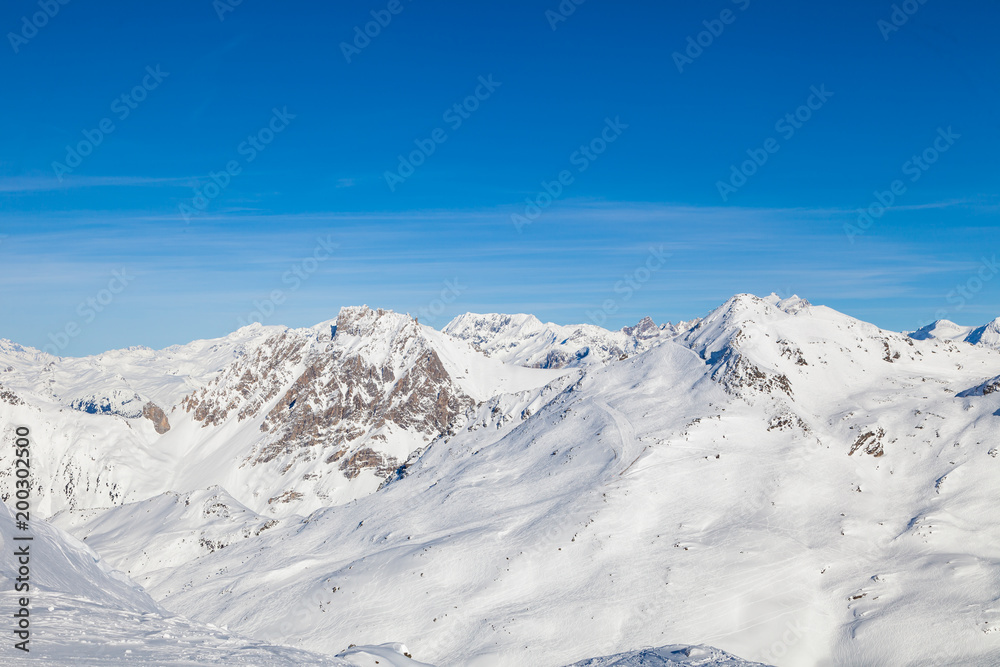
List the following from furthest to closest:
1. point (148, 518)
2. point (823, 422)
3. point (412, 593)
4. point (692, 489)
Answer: point (148, 518) → point (823, 422) → point (692, 489) → point (412, 593)

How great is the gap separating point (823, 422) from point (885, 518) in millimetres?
17701

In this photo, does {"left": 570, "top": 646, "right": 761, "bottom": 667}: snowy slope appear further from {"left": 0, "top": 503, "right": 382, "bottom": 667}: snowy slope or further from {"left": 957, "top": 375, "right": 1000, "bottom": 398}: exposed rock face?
{"left": 957, "top": 375, "right": 1000, "bottom": 398}: exposed rock face

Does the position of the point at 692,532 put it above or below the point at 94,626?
above

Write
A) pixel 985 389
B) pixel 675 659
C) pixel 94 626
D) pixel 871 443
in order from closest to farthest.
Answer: pixel 94 626, pixel 675 659, pixel 871 443, pixel 985 389

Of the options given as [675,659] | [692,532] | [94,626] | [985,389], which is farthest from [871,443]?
[94,626]

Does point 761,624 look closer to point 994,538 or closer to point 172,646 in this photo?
point 994,538

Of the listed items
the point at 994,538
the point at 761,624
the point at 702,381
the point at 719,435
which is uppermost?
the point at 702,381

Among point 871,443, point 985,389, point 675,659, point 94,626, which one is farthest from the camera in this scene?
point 985,389

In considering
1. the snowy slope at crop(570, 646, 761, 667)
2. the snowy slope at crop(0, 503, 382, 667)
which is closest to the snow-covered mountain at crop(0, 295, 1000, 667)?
the snowy slope at crop(570, 646, 761, 667)

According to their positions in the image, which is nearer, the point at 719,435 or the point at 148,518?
the point at 719,435

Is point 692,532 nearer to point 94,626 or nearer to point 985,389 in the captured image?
point 985,389

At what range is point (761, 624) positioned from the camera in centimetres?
4238

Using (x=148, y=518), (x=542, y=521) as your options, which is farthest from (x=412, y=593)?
(x=148, y=518)

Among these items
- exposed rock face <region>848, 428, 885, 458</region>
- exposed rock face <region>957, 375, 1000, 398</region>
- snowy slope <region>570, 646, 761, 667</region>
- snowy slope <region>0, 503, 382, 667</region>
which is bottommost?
snowy slope <region>570, 646, 761, 667</region>
